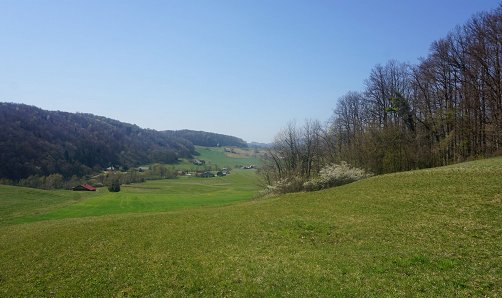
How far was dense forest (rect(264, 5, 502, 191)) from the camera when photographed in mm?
42719

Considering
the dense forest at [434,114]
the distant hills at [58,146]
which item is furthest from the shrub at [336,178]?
the distant hills at [58,146]

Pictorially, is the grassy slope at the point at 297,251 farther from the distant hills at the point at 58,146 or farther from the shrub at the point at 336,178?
the distant hills at the point at 58,146

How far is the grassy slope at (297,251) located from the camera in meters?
12.4

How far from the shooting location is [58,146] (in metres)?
147

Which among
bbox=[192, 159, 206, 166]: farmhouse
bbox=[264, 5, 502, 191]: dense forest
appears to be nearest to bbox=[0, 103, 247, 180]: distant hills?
bbox=[192, 159, 206, 166]: farmhouse

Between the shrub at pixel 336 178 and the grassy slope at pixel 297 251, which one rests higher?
the shrub at pixel 336 178

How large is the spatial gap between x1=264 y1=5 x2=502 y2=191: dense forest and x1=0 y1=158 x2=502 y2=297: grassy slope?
67.0 feet

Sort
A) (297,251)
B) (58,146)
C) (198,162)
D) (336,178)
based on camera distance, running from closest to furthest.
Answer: (297,251)
(336,178)
(58,146)
(198,162)

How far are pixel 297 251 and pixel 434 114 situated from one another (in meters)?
44.1

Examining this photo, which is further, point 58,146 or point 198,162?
point 198,162

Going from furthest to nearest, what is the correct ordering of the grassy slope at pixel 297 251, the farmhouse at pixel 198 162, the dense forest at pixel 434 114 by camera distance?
the farmhouse at pixel 198 162, the dense forest at pixel 434 114, the grassy slope at pixel 297 251

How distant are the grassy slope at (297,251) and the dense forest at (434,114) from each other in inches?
804

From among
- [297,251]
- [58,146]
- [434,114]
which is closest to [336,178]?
[434,114]

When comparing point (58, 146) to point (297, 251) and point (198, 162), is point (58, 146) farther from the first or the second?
point (297, 251)
